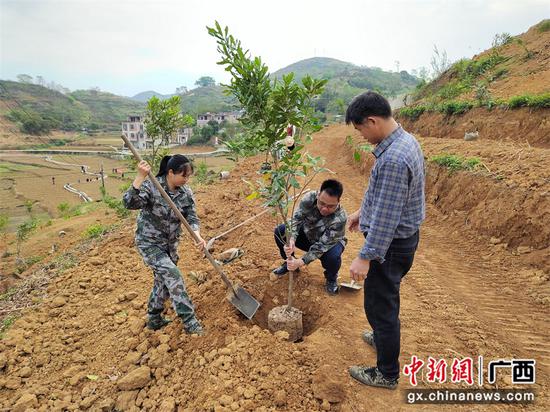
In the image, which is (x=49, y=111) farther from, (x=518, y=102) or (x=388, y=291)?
(x=388, y=291)

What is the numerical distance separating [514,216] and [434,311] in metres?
2.30

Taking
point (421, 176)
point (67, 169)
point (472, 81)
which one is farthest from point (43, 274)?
point (67, 169)

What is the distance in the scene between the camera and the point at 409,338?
3143 millimetres

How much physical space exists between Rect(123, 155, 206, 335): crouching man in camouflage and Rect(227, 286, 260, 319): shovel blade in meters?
0.41

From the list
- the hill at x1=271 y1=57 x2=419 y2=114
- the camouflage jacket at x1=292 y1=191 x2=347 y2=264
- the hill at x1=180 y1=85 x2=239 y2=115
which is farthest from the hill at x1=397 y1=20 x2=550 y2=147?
the hill at x1=180 y1=85 x2=239 y2=115

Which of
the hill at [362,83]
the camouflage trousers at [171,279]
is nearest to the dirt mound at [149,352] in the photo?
the camouflage trousers at [171,279]

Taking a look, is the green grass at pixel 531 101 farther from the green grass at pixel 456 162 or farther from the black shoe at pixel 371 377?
the black shoe at pixel 371 377

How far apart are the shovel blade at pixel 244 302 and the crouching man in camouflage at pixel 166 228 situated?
41 cm

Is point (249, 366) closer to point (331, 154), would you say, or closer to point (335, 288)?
point (335, 288)

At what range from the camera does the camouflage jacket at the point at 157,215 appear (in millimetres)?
3288

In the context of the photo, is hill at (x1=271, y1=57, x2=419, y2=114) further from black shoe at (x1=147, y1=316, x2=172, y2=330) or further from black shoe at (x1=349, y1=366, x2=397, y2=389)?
black shoe at (x1=349, y1=366, x2=397, y2=389)

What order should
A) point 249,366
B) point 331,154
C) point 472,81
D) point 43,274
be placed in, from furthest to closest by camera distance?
point 331,154 → point 472,81 → point 43,274 → point 249,366

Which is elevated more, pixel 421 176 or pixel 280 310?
pixel 421 176

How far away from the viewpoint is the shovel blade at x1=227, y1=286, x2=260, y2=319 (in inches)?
138
